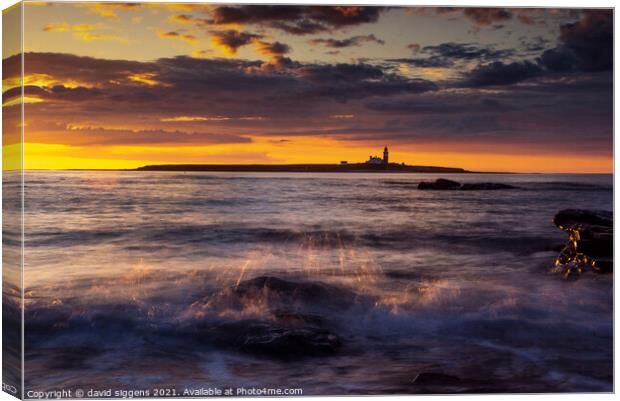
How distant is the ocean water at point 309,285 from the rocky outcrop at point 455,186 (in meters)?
0.06

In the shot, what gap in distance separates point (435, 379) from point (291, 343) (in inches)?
57.1

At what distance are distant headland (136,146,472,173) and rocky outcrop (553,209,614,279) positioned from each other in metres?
1.25

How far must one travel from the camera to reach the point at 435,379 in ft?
→ 28.0

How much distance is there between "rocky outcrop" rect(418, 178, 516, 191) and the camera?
9492 mm

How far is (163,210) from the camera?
9.38 meters

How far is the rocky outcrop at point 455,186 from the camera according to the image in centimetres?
949

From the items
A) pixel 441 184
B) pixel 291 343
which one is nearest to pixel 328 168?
pixel 441 184

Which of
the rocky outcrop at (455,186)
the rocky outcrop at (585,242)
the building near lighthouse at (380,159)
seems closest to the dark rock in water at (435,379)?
the rocky outcrop at (585,242)

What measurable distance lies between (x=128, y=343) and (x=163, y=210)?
1.55 m

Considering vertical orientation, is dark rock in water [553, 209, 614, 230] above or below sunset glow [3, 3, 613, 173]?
below

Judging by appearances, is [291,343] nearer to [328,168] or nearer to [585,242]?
[328,168]

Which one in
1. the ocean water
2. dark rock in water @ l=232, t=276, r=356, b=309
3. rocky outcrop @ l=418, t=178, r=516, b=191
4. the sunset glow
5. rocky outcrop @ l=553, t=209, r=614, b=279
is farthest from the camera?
rocky outcrop @ l=418, t=178, r=516, b=191

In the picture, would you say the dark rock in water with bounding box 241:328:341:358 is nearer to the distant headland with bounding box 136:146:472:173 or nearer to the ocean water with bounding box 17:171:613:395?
the ocean water with bounding box 17:171:613:395

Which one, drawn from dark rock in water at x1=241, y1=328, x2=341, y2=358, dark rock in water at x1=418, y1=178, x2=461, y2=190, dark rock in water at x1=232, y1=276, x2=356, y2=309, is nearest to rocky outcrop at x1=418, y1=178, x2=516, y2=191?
dark rock in water at x1=418, y1=178, x2=461, y2=190
